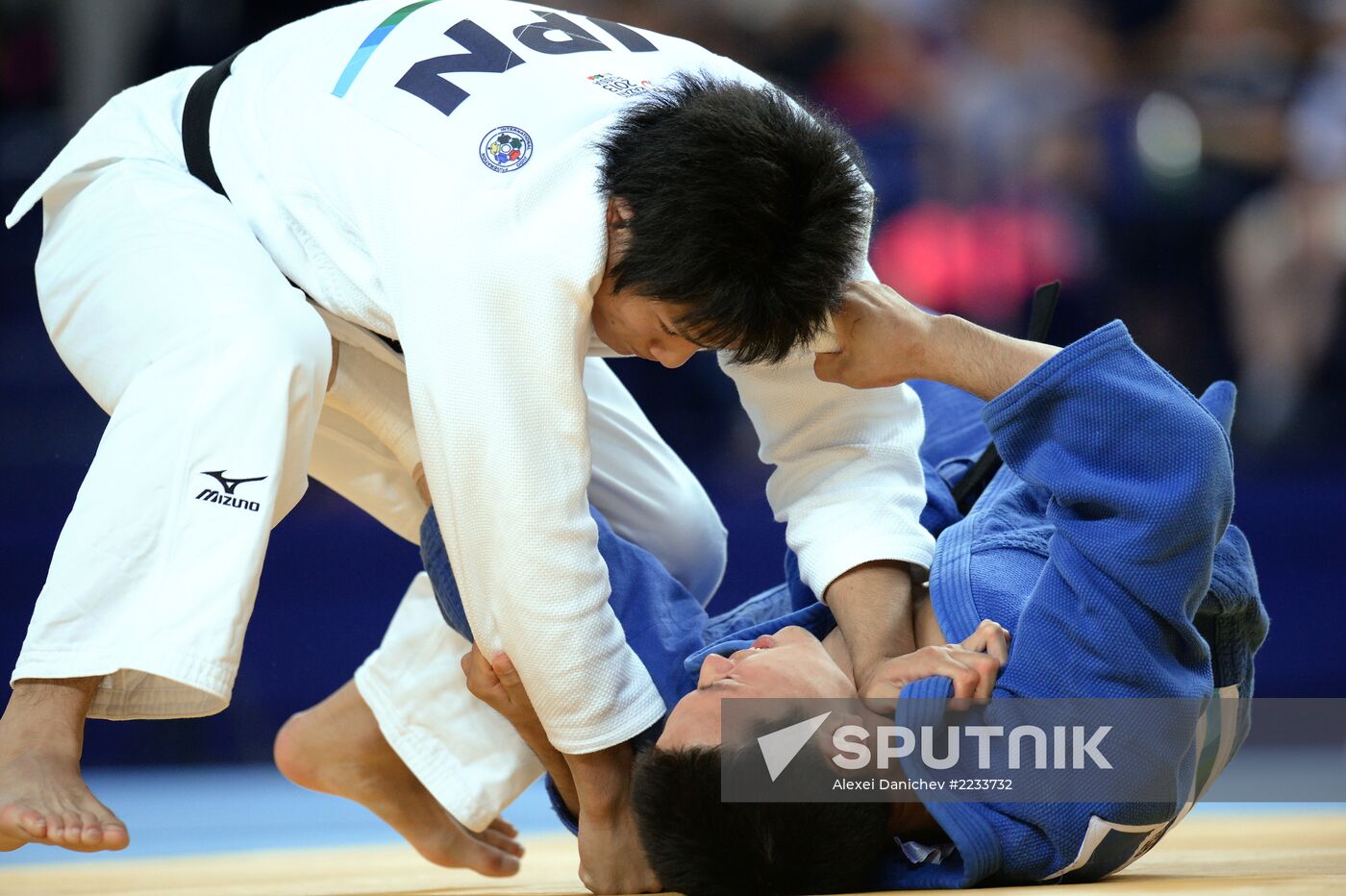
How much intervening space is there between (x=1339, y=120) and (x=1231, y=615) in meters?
3.20

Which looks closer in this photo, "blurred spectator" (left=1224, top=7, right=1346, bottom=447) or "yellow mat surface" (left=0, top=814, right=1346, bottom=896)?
"yellow mat surface" (left=0, top=814, right=1346, bottom=896)

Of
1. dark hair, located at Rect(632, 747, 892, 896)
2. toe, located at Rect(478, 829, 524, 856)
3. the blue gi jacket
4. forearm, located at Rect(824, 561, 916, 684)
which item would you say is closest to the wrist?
the blue gi jacket

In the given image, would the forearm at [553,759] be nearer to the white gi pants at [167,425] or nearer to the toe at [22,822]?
the white gi pants at [167,425]

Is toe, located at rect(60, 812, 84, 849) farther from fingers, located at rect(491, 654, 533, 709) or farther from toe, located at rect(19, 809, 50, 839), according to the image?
fingers, located at rect(491, 654, 533, 709)

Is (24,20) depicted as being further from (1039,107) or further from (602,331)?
(602,331)

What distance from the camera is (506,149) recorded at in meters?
1.87

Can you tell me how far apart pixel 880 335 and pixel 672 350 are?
10.9 inches

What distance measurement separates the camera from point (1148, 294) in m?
4.48

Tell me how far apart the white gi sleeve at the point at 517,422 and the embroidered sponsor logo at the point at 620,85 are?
192 mm

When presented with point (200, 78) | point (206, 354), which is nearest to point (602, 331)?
point (206, 354)

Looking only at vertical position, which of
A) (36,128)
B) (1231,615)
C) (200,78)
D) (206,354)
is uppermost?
(200,78)

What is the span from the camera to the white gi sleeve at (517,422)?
1813mm

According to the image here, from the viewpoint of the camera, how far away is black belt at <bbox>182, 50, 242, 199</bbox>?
2164mm

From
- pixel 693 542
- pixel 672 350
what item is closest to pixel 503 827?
pixel 693 542
